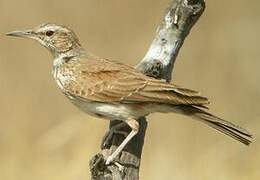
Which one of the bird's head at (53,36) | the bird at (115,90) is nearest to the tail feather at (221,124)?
the bird at (115,90)

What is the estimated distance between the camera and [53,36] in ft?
32.0

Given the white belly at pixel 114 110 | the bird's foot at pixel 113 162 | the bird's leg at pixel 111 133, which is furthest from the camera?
the white belly at pixel 114 110

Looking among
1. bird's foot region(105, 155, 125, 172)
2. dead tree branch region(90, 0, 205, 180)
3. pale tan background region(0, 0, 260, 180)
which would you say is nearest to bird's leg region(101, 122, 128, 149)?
dead tree branch region(90, 0, 205, 180)

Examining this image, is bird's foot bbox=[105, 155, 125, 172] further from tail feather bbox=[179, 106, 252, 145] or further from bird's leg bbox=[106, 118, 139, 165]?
tail feather bbox=[179, 106, 252, 145]

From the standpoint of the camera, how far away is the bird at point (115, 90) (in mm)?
9047

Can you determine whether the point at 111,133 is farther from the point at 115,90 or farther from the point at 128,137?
the point at 115,90

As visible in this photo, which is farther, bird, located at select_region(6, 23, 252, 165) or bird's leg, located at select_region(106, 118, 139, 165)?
bird, located at select_region(6, 23, 252, 165)

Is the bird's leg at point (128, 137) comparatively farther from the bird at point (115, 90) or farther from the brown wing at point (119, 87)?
the brown wing at point (119, 87)

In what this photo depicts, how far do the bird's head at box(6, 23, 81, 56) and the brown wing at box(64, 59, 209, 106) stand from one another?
22 centimetres

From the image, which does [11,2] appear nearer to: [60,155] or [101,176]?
[60,155]

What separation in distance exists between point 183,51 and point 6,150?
282 cm

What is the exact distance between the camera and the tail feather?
9023 millimetres

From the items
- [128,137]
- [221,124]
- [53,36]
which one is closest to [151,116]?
[53,36]

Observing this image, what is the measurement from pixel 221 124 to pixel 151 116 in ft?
15.4
